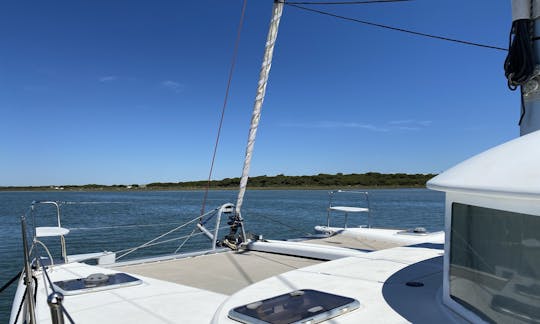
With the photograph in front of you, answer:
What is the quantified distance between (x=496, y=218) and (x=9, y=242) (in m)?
18.0

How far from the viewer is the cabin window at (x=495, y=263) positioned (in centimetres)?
179

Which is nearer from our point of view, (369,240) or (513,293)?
(513,293)

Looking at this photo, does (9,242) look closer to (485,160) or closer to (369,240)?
(369,240)

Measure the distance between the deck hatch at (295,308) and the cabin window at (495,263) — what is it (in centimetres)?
65

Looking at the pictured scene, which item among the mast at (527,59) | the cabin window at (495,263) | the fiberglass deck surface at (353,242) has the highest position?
the mast at (527,59)

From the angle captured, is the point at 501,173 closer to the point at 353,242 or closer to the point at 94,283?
the point at 94,283

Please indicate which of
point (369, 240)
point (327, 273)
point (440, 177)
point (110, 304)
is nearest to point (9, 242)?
point (369, 240)

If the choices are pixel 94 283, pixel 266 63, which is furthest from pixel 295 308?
pixel 266 63

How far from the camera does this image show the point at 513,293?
6.16 ft

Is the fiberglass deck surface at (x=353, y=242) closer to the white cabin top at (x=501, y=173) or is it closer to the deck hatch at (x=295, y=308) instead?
the deck hatch at (x=295, y=308)

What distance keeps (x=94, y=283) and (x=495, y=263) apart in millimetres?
3378

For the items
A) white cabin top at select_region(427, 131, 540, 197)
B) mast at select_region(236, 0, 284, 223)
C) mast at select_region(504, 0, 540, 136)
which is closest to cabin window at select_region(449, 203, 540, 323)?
white cabin top at select_region(427, 131, 540, 197)

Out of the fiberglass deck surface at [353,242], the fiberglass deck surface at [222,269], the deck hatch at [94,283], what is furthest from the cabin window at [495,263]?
the fiberglass deck surface at [353,242]

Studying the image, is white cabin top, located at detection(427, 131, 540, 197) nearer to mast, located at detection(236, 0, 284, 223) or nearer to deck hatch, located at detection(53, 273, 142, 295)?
deck hatch, located at detection(53, 273, 142, 295)
